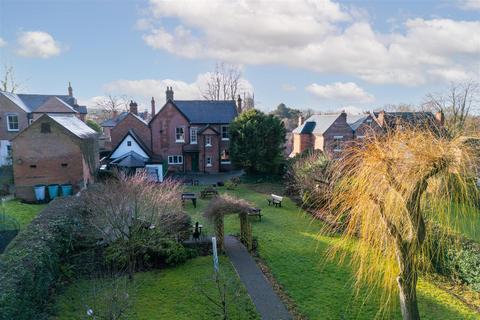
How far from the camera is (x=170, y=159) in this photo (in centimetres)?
3569

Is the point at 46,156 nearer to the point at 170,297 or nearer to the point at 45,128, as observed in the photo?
the point at 45,128

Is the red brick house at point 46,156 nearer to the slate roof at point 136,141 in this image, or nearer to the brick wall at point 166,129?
the slate roof at point 136,141

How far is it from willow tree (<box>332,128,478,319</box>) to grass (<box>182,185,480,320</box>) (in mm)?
3330

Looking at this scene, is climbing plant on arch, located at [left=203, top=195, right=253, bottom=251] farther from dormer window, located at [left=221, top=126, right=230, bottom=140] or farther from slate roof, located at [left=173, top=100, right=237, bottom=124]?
slate roof, located at [left=173, top=100, right=237, bottom=124]

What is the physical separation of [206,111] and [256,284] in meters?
27.3

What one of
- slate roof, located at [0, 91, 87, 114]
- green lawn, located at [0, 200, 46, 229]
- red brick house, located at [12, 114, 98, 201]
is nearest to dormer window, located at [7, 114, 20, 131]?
slate roof, located at [0, 91, 87, 114]

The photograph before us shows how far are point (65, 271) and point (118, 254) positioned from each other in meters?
1.95

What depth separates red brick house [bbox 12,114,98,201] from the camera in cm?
2291

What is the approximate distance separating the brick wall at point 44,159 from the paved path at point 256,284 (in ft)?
45.5

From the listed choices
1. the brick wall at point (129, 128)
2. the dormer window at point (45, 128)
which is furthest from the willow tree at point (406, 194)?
the brick wall at point (129, 128)

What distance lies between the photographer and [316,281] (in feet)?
41.3

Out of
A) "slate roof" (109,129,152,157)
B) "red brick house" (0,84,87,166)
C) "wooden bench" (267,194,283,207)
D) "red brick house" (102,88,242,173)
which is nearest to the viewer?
"wooden bench" (267,194,283,207)

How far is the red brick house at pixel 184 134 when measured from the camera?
34.5 m

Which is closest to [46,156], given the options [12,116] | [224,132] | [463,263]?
[12,116]
